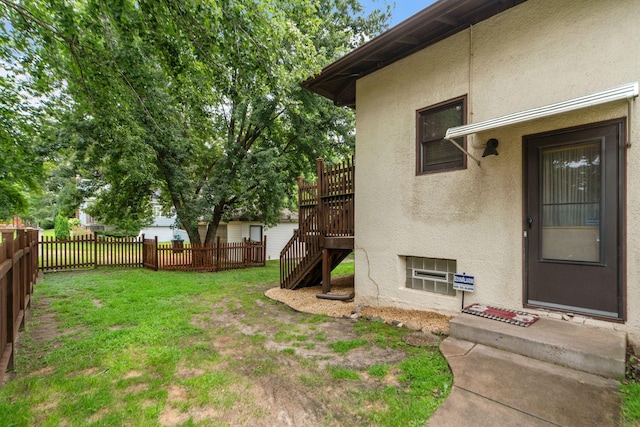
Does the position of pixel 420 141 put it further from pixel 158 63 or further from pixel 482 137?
pixel 158 63

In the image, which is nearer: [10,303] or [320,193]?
[10,303]

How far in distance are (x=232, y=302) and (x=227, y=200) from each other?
803cm

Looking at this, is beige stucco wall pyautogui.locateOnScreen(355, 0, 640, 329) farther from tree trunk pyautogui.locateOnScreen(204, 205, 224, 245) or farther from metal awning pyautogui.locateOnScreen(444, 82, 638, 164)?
tree trunk pyautogui.locateOnScreen(204, 205, 224, 245)

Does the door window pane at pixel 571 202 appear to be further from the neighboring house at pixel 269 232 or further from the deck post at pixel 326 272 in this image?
the neighboring house at pixel 269 232

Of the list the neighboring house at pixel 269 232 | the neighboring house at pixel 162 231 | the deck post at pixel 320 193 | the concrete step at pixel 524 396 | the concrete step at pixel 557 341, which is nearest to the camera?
the concrete step at pixel 524 396

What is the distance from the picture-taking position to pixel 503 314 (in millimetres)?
3652

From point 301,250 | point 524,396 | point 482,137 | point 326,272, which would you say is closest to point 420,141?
point 482,137

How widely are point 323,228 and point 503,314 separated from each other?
3845 millimetres

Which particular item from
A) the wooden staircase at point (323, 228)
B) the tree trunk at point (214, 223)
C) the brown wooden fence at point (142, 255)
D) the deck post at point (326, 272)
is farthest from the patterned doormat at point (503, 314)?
the tree trunk at point (214, 223)

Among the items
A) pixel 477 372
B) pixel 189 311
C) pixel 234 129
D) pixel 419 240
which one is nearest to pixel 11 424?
pixel 189 311

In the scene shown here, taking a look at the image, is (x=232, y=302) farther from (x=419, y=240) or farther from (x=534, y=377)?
(x=534, y=377)

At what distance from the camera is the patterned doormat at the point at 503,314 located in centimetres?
339

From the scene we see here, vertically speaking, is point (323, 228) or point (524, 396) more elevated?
point (323, 228)

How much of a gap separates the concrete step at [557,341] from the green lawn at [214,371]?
59 cm
